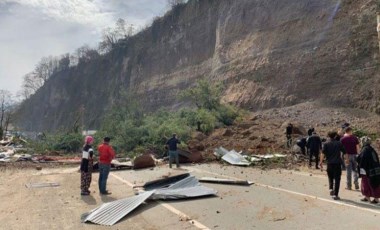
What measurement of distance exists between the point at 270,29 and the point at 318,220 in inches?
1615

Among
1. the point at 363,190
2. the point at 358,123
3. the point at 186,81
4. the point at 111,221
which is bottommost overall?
the point at 111,221

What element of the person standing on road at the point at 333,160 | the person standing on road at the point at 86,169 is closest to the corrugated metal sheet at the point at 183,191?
the person standing on road at the point at 86,169

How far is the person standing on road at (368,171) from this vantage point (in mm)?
9305

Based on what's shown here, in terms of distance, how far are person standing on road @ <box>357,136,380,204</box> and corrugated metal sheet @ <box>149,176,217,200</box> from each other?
3702 millimetres

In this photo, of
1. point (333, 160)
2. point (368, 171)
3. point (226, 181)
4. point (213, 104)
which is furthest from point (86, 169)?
point (213, 104)

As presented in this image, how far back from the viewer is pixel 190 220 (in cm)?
839

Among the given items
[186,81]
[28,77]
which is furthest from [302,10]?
[28,77]

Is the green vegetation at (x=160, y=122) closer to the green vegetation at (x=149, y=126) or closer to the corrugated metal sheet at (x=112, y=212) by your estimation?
the green vegetation at (x=149, y=126)

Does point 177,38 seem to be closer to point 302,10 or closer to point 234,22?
point 234,22

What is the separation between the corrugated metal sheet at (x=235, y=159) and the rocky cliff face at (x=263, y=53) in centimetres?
1711

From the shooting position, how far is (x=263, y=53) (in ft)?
150

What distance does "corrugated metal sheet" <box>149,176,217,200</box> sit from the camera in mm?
10602

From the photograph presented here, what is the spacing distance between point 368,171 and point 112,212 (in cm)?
572

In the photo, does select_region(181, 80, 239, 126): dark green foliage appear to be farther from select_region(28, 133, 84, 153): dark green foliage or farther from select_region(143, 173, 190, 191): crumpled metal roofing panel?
select_region(143, 173, 190, 191): crumpled metal roofing panel
